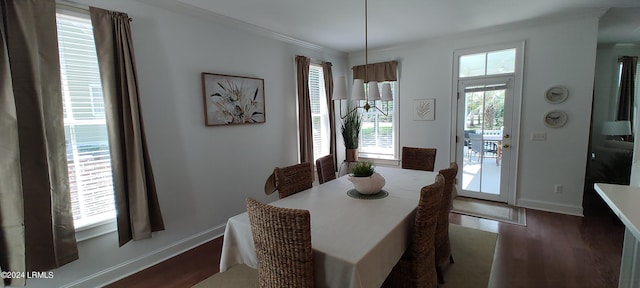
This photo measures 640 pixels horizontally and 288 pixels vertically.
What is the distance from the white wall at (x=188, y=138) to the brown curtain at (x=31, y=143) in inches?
10.8

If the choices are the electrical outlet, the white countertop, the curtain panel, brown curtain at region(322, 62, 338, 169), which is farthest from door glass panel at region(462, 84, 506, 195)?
the white countertop

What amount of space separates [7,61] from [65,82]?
0.33 meters

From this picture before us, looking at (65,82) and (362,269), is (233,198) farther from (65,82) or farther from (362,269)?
(362,269)

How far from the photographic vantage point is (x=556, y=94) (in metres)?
3.52

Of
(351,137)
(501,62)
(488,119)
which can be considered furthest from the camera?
(351,137)

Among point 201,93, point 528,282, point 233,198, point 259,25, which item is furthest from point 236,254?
point 259,25

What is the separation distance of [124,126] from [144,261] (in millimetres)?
1274

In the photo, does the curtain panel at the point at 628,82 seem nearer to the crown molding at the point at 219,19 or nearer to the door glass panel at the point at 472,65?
the door glass panel at the point at 472,65

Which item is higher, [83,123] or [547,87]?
[547,87]

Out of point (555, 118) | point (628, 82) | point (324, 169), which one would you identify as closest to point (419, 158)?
point (324, 169)

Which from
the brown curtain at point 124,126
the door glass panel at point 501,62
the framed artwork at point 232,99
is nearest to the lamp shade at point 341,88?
the framed artwork at point 232,99

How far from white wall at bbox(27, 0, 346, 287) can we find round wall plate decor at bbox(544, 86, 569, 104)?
3505 mm

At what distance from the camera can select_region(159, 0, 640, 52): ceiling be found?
109 inches

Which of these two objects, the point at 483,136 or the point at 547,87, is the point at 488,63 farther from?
the point at 483,136
